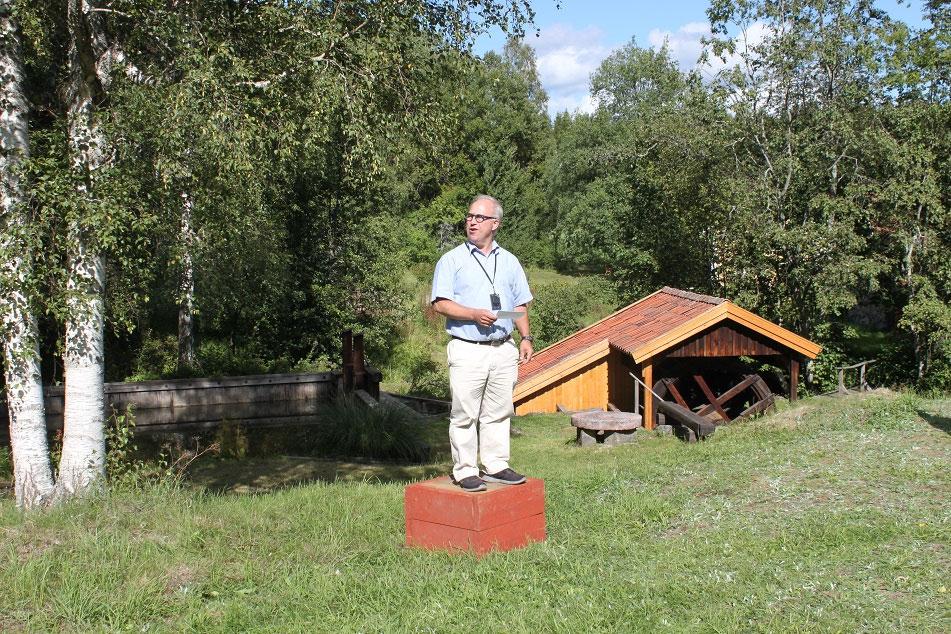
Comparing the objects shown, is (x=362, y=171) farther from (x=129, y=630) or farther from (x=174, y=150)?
(x=129, y=630)

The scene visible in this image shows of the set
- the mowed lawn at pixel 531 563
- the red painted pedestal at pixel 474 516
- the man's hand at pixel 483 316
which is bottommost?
the mowed lawn at pixel 531 563

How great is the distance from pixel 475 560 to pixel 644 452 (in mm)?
7776

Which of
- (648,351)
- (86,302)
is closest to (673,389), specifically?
(648,351)

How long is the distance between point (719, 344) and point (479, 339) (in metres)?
12.8

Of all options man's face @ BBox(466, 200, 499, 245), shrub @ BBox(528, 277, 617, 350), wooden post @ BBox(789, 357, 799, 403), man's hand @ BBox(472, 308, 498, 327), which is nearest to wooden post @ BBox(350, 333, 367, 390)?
wooden post @ BBox(789, 357, 799, 403)

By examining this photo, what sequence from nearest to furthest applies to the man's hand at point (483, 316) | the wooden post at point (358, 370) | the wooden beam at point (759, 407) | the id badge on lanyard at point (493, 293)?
the man's hand at point (483, 316) < the id badge on lanyard at point (493, 293) < the wooden post at point (358, 370) < the wooden beam at point (759, 407)

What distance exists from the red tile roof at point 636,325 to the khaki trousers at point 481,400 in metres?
11.9

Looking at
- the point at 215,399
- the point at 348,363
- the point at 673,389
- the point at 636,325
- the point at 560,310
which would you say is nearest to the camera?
the point at 215,399

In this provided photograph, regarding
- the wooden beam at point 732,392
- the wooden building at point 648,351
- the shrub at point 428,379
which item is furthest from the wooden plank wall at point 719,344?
the shrub at point 428,379

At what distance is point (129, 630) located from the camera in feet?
15.2

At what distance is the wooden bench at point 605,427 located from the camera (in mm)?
14367

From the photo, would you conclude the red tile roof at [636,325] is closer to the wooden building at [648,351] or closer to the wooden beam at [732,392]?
the wooden building at [648,351]

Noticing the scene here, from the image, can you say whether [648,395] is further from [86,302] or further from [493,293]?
[493,293]

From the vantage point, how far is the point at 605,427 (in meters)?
14.4
